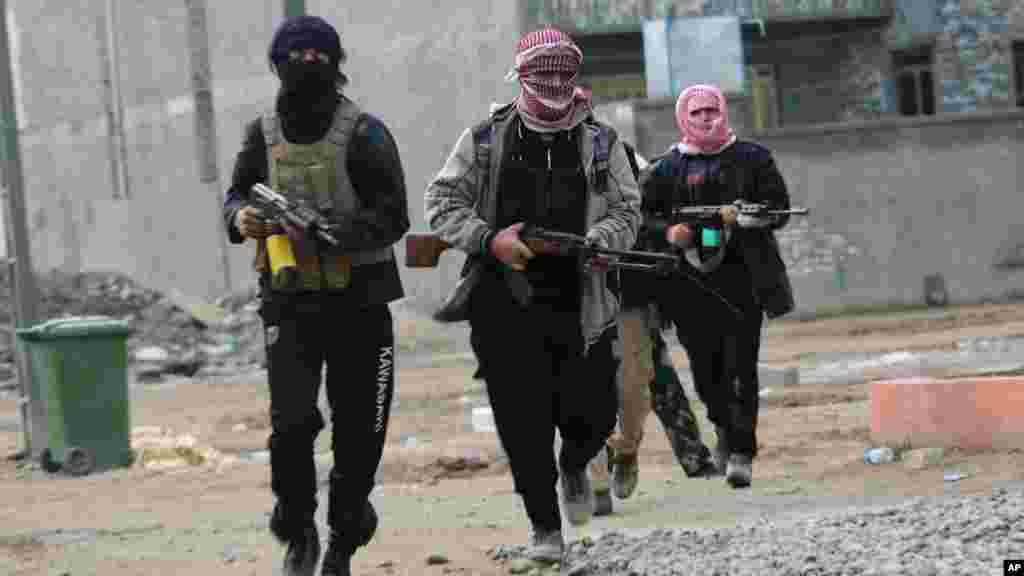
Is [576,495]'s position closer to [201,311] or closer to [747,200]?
[747,200]

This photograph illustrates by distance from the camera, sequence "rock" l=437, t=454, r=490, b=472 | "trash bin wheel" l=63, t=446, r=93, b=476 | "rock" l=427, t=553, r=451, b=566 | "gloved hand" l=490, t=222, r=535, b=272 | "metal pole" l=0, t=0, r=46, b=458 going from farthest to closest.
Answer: "metal pole" l=0, t=0, r=46, b=458
"trash bin wheel" l=63, t=446, r=93, b=476
"rock" l=437, t=454, r=490, b=472
"rock" l=427, t=553, r=451, b=566
"gloved hand" l=490, t=222, r=535, b=272

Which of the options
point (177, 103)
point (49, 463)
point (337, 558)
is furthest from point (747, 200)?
point (177, 103)

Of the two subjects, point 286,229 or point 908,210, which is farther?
point 908,210

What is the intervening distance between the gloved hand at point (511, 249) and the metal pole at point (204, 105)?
27818 millimetres

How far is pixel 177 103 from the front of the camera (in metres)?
39.1

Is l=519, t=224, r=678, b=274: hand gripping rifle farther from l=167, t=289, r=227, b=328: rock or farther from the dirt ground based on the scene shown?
l=167, t=289, r=227, b=328: rock

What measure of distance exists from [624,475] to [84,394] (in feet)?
18.6

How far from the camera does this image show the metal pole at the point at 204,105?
1409 inches

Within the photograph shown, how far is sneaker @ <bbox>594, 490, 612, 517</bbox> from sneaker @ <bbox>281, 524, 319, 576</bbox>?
2.16 meters

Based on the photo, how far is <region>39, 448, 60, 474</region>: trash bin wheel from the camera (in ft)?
48.6

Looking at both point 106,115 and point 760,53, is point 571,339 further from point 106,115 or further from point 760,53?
point 106,115

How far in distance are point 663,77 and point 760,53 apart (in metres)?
5.60

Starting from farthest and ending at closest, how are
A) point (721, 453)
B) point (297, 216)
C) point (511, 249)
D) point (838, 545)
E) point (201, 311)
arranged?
point (201, 311)
point (721, 453)
point (511, 249)
point (297, 216)
point (838, 545)

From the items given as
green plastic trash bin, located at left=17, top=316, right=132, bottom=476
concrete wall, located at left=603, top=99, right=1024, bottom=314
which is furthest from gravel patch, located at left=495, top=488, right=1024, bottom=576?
concrete wall, located at left=603, top=99, right=1024, bottom=314
